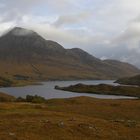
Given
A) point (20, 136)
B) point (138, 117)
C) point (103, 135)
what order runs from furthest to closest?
point (138, 117) < point (103, 135) < point (20, 136)

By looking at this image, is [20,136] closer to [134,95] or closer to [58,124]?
[58,124]

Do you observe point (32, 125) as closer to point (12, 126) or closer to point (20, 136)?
point (12, 126)

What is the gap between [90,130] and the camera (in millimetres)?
33219

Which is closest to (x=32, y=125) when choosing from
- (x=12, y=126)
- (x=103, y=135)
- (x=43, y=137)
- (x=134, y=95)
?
(x=12, y=126)

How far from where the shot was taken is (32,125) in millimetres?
34125

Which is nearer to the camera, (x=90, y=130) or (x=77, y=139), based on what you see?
(x=77, y=139)

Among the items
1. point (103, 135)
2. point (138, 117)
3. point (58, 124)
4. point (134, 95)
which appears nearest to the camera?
point (103, 135)

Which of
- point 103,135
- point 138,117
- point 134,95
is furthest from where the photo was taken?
point 134,95

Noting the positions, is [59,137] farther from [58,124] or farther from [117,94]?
[117,94]

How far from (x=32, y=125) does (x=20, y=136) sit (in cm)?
449

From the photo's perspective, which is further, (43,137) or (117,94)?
(117,94)

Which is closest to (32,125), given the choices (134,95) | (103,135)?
(103,135)

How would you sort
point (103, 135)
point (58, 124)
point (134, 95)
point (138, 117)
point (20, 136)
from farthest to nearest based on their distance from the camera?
point (134, 95) → point (138, 117) → point (58, 124) → point (103, 135) → point (20, 136)

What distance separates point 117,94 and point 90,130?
6013 inches
